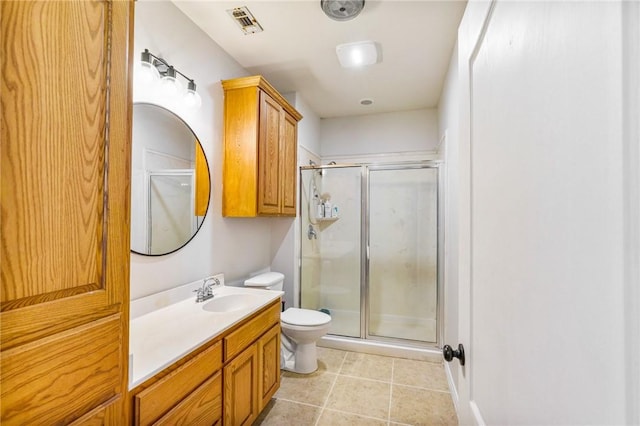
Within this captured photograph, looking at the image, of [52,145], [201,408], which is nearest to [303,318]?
[201,408]

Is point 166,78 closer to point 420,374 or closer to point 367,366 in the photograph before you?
point 367,366

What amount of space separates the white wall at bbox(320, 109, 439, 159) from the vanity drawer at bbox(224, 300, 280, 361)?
2391 millimetres

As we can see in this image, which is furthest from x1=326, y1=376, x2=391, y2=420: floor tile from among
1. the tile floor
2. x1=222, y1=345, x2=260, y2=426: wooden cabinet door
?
x1=222, y1=345, x2=260, y2=426: wooden cabinet door

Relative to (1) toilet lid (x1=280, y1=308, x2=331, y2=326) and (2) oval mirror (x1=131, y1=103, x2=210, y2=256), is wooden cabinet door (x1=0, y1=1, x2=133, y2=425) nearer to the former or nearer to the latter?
(2) oval mirror (x1=131, y1=103, x2=210, y2=256)

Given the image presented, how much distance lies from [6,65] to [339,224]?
9.44 feet

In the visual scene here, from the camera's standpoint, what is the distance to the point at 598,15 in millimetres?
321

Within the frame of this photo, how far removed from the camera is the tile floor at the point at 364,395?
1.95 m

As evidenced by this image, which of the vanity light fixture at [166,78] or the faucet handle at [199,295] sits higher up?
the vanity light fixture at [166,78]

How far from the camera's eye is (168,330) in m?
1.42

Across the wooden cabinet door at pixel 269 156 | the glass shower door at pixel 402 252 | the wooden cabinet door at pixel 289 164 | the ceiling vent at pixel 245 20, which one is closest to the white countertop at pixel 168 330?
the wooden cabinet door at pixel 269 156

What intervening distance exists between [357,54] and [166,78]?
1393 millimetres

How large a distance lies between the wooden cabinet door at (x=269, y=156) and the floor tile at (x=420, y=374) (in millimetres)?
1747

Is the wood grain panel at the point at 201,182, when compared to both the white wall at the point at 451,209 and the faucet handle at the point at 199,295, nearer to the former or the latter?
the faucet handle at the point at 199,295

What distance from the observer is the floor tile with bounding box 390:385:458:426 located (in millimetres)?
1951
